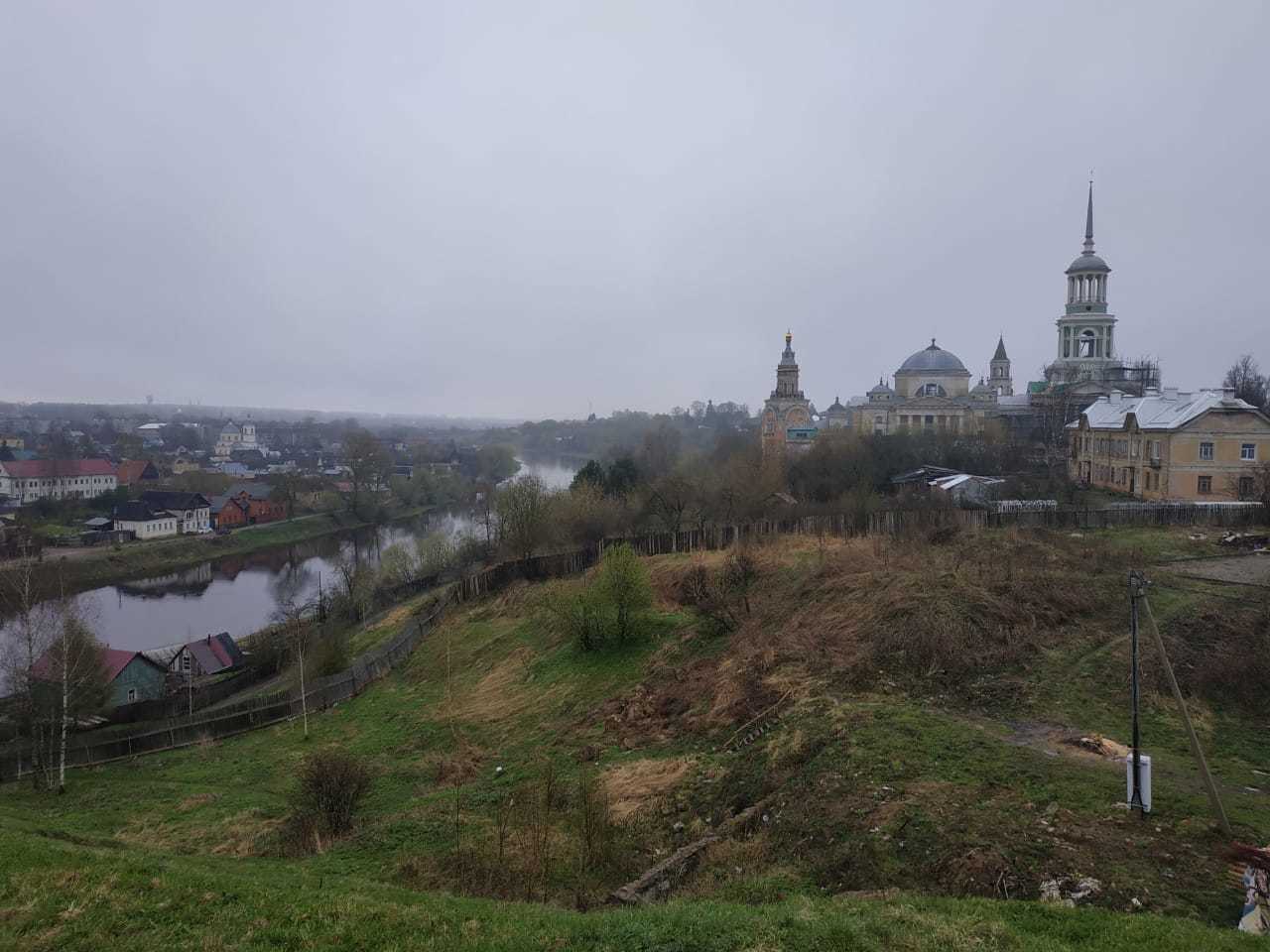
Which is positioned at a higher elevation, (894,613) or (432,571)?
(894,613)

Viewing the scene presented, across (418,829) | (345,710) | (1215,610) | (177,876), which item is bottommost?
(345,710)

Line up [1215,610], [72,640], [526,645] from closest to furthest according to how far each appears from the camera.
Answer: [1215,610]
[72,640]
[526,645]

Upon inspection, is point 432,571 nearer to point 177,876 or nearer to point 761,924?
point 177,876

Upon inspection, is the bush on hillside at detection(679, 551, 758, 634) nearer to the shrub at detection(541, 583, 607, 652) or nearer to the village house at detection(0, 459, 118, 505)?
the shrub at detection(541, 583, 607, 652)

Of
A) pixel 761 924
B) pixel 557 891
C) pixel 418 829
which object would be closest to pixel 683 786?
pixel 557 891

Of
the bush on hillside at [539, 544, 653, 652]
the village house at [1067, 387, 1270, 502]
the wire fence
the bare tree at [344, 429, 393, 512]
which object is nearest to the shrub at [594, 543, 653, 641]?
the bush on hillside at [539, 544, 653, 652]

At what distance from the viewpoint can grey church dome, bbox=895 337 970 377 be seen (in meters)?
62.8

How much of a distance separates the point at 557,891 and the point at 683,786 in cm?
285

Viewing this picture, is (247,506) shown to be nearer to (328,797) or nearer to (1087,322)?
(328,797)

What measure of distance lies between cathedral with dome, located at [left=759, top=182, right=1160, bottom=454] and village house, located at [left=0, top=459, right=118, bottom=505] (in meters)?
59.0

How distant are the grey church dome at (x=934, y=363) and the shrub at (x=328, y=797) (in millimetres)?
60756

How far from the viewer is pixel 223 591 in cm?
4191

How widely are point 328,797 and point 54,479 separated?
69530 millimetres

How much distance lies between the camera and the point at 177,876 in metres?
7.11
